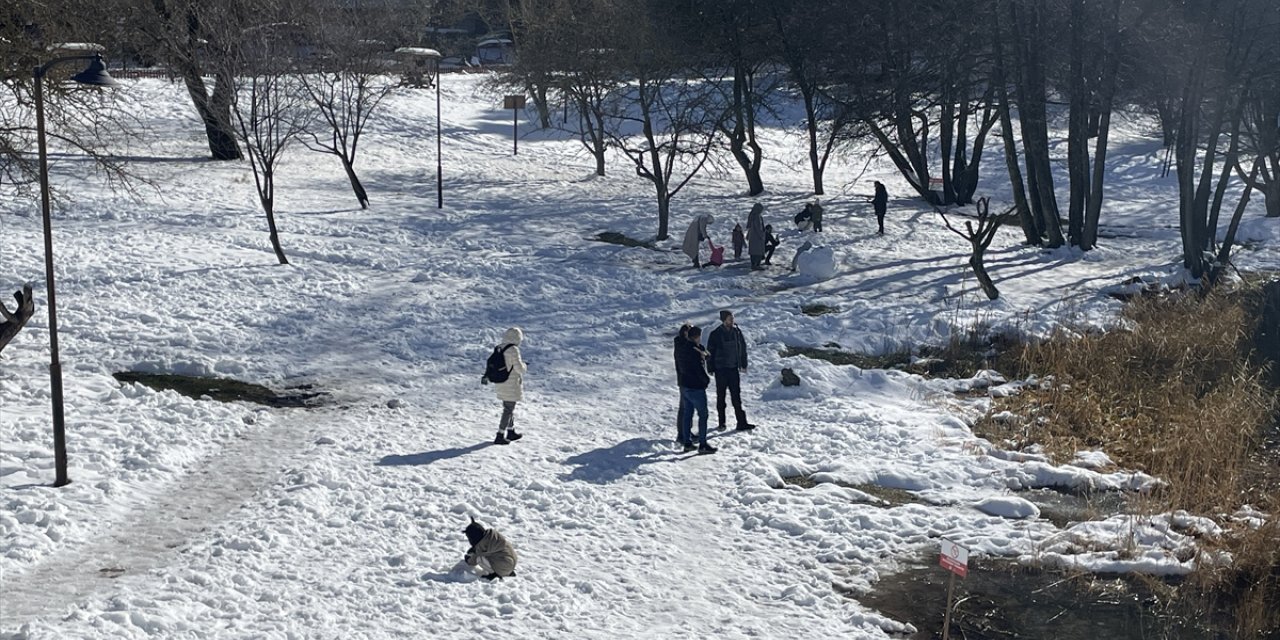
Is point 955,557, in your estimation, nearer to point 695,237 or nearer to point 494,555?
point 494,555

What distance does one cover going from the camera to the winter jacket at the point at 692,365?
14.8 m

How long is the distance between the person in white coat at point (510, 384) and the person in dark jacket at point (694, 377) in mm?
1909

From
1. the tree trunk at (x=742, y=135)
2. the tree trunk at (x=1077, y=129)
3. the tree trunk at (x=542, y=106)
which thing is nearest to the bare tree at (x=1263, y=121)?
the tree trunk at (x=1077, y=129)

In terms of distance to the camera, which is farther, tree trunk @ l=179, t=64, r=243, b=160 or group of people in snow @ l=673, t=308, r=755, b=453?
tree trunk @ l=179, t=64, r=243, b=160

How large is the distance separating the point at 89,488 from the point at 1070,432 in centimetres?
1183

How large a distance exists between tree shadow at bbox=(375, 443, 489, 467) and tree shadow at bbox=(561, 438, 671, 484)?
4.13ft

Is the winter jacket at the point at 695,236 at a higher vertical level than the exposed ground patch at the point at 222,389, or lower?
higher

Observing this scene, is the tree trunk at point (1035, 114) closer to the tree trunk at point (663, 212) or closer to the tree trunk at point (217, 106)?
the tree trunk at point (663, 212)

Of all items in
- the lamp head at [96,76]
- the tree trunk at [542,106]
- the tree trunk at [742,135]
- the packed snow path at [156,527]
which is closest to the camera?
the packed snow path at [156,527]

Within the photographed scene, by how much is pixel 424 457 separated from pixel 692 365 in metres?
3.29

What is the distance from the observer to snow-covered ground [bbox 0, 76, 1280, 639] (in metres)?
11.0

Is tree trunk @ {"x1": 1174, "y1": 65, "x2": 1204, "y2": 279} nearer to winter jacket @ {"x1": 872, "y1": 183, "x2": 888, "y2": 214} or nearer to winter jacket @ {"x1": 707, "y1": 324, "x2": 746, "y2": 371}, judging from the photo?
winter jacket @ {"x1": 872, "y1": 183, "x2": 888, "y2": 214}

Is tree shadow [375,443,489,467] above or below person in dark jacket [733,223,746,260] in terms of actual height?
below

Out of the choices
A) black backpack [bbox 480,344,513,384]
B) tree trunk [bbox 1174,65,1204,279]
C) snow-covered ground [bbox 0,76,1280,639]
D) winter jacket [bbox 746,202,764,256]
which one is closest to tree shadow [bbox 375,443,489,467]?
snow-covered ground [bbox 0,76,1280,639]
